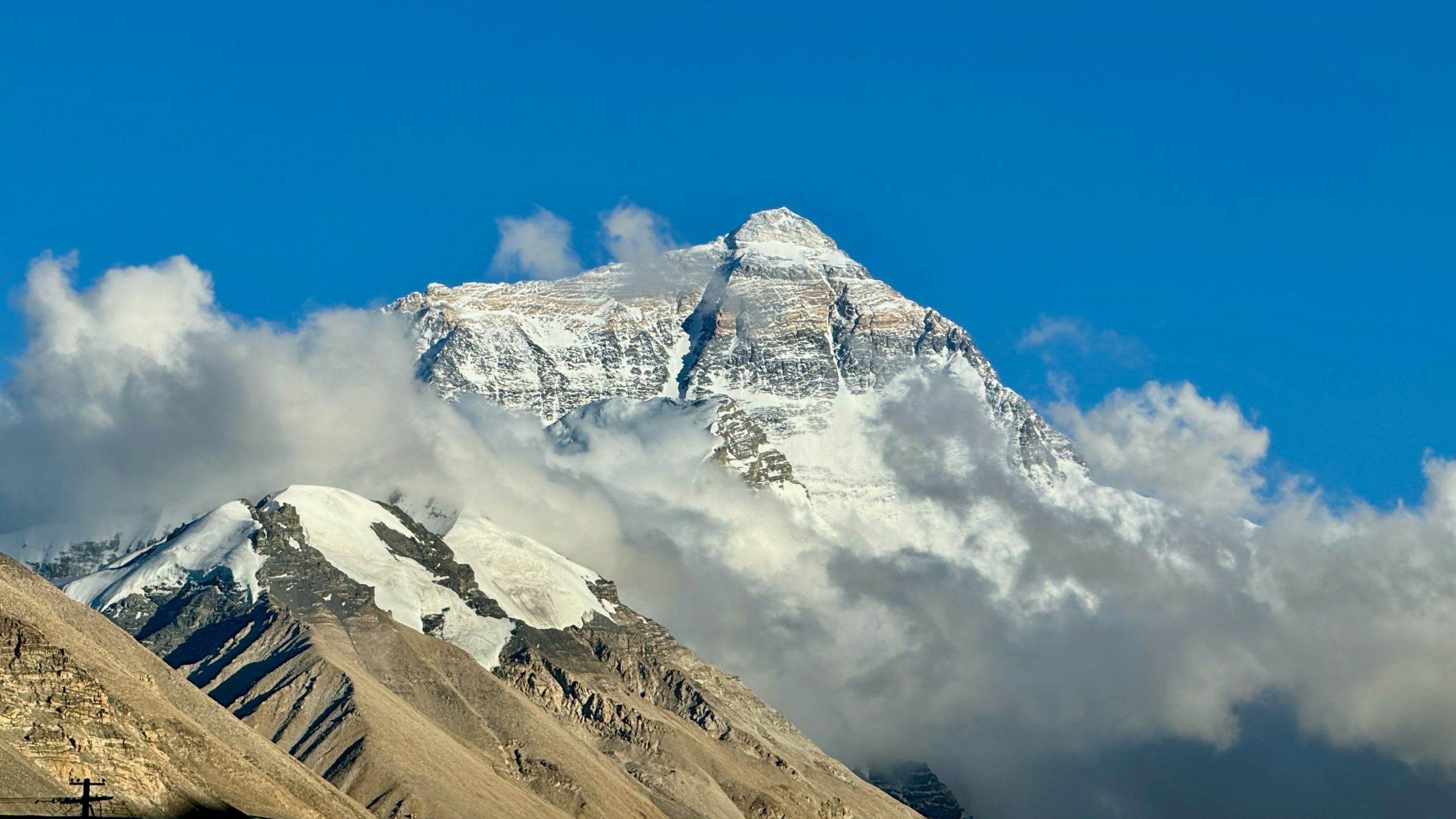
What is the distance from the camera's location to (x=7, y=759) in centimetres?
19850

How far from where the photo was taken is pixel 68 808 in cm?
19275

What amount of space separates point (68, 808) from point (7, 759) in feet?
31.6
